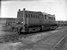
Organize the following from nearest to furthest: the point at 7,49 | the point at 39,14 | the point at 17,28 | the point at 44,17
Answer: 1. the point at 7,49
2. the point at 17,28
3. the point at 39,14
4. the point at 44,17

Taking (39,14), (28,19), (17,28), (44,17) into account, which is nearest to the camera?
(17,28)

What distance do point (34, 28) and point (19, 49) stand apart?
240 inches

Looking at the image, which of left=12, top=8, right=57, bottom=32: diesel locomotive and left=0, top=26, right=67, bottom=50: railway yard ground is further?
left=12, top=8, right=57, bottom=32: diesel locomotive

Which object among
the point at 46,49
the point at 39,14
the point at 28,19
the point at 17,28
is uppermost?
the point at 39,14

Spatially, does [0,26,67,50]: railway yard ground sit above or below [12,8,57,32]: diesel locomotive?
below

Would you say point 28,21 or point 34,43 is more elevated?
point 28,21

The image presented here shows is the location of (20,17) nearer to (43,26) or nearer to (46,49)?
(43,26)

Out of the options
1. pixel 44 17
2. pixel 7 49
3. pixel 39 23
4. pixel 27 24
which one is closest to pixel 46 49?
pixel 7 49

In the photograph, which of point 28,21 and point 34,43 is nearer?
point 34,43

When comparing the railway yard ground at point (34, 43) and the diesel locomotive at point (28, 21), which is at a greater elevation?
the diesel locomotive at point (28, 21)

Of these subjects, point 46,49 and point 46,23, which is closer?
point 46,49

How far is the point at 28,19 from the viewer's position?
9.31 m

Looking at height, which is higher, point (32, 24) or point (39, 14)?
point (39, 14)

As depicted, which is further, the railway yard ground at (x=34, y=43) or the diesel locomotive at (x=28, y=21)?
the diesel locomotive at (x=28, y=21)
